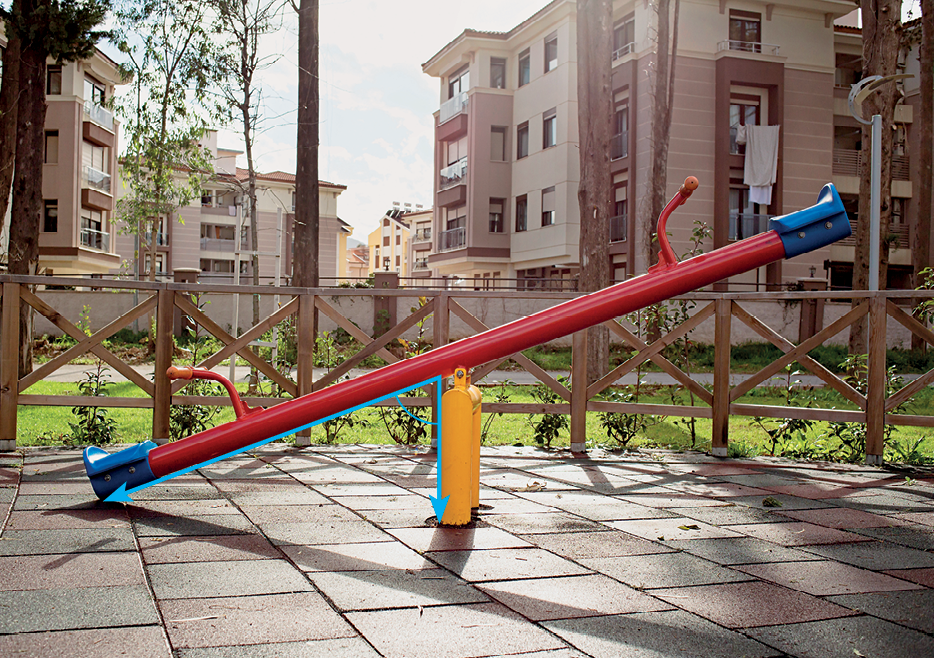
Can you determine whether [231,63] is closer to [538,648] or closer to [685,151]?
[685,151]

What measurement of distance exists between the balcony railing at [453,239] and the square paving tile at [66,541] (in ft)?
103

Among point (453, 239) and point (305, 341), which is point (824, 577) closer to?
point (305, 341)

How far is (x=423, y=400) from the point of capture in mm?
6520

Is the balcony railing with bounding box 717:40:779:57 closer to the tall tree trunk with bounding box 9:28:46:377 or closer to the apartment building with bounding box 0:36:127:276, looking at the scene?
the tall tree trunk with bounding box 9:28:46:377

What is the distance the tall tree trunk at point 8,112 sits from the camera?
1146 cm

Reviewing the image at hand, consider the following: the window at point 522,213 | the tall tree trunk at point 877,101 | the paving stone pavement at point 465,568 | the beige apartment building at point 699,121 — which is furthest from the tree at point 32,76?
the window at point 522,213

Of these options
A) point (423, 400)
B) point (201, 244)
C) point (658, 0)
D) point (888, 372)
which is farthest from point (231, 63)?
point (201, 244)

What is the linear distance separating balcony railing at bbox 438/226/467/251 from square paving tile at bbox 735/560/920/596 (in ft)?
104

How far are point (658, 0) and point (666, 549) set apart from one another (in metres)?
16.9

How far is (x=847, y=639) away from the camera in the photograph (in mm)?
2445

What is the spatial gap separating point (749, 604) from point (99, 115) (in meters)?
39.9

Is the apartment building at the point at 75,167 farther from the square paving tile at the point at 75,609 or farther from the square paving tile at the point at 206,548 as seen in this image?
the square paving tile at the point at 75,609

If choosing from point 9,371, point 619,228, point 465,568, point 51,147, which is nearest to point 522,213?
point 619,228

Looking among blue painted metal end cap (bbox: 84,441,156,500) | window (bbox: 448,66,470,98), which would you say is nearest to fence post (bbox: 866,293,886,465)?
blue painted metal end cap (bbox: 84,441,156,500)
